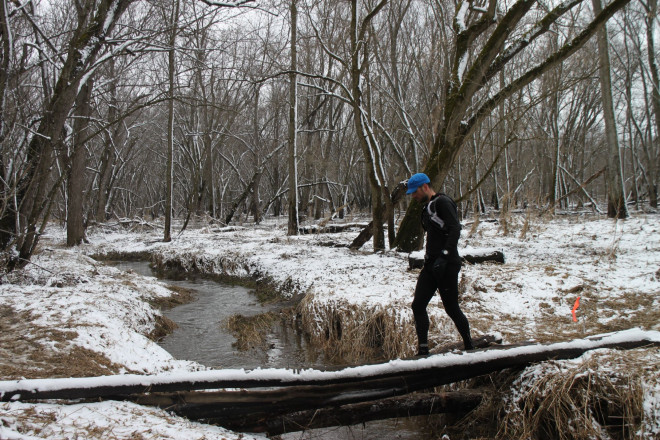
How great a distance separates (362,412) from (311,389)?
1.62 ft

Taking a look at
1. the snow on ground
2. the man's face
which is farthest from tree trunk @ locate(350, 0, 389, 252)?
the man's face

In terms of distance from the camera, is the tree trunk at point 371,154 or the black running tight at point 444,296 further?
the tree trunk at point 371,154

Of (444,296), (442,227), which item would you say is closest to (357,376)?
(444,296)

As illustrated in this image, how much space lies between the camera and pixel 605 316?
18.1 feet

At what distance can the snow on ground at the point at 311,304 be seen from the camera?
10.5 ft

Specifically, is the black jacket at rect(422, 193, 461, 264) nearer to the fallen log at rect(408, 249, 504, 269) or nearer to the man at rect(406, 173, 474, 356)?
the man at rect(406, 173, 474, 356)

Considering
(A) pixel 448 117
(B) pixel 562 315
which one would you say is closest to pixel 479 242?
(A) pixel 448 117

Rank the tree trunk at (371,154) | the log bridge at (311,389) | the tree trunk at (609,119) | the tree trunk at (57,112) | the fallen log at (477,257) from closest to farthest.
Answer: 1. the log bridge at (311,389)
2. the tree trunk at (57,112)
3. the fallen log at (477,257)
4. the tree trunk at (371,154)
5. the tree trunk at (609,119)

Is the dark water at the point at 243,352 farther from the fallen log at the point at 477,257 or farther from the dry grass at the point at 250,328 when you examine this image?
the fallen log at the point at 477,257

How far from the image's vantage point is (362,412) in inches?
145

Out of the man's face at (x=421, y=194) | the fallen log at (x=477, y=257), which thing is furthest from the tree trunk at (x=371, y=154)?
the man's face at (x=421, y=194)

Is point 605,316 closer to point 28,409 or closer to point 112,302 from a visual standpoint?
point 28,409

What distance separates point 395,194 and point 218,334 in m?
5.89

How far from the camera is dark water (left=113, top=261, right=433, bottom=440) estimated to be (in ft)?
13.4
